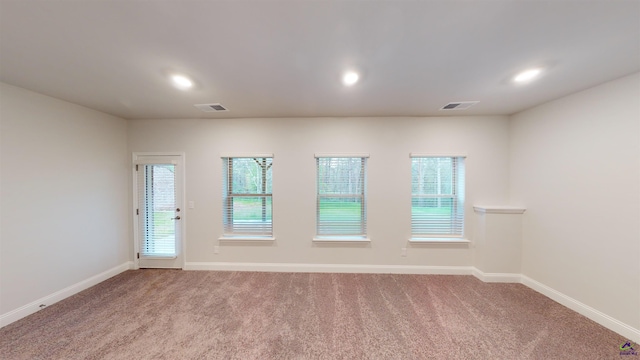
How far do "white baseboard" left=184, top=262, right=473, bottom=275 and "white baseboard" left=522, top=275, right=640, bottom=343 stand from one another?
0.75 metres

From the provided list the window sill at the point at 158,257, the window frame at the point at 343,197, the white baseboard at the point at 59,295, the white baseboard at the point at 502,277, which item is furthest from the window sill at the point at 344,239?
the white baseboard at the point at 59,295

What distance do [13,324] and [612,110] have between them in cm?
662

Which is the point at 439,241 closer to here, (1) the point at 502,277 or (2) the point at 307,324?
(1) the point at 502,277

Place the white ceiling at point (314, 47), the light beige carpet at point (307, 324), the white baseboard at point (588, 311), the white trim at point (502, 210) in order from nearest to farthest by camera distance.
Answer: the white ceiling at point (314, 47)
the light beige carpet at point (307, 324)
the white baseboard at point (588, 311)
the white trim at point (502, 210)

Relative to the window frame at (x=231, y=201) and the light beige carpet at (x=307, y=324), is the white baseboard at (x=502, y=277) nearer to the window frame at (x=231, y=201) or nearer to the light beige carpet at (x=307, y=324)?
the light beige carpet at (x=307, y=324)

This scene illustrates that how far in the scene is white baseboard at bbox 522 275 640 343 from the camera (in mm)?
2002

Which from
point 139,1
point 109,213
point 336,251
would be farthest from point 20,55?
point 336,251

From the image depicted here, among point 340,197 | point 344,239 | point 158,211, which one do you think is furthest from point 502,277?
point 158,211

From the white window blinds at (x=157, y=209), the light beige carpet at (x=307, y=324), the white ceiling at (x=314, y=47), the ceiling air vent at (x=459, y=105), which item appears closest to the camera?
the white ceiling at (x=314, y=47)

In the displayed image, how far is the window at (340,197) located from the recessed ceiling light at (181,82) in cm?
197

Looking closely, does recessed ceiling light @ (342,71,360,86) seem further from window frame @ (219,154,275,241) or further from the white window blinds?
the white window blinds

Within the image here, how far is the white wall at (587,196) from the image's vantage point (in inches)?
79.7

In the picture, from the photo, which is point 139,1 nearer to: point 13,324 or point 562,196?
point 13,324

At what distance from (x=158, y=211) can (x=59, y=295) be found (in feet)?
4.59
